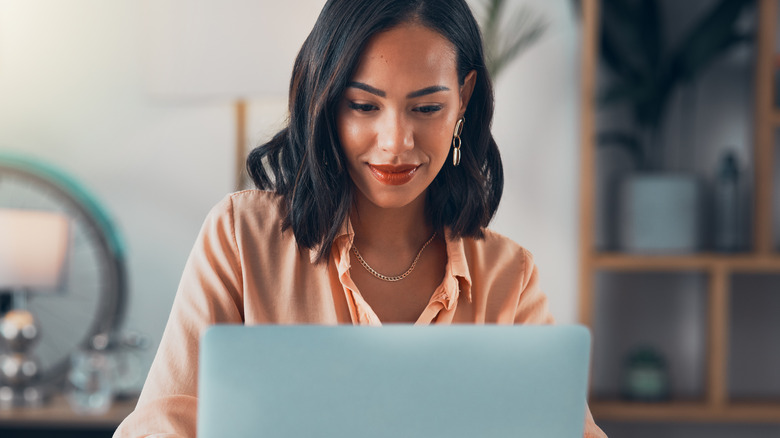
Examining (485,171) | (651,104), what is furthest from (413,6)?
(651,104)

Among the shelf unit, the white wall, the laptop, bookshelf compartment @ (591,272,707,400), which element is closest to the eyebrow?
the laptop

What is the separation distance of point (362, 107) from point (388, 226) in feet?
0.68

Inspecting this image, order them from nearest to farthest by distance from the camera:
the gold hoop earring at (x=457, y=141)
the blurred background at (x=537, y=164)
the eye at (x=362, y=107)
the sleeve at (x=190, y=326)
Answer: the sleeve at (x=190, y=326) → the eye at (x=362, y=107) → the gold hoop earring at (x=457, y=141) → the blurred background at (x=537, y=164)

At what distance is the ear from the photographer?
1.07m

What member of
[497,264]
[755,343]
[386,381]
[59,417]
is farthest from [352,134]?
[755,343]

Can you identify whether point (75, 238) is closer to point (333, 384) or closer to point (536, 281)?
point (536, 281)

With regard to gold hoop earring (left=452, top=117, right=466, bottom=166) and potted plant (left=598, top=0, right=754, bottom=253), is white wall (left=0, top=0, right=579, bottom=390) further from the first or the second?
gold hoop earring (left=452, top=117, right=466, bottom=166)

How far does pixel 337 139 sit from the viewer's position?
3.34 ft

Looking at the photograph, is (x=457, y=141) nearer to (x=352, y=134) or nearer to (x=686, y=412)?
(x=352, y=134)

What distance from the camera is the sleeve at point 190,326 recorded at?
866 mm

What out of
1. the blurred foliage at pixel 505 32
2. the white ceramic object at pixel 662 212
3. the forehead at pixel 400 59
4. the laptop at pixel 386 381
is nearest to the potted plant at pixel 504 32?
the blurred foliage at pixel 505 32

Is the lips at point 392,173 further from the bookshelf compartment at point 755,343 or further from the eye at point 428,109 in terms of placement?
the bookshelf compartment at point 755,343

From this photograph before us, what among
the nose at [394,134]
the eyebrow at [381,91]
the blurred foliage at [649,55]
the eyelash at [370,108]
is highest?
the blurred foliage at [649,55]

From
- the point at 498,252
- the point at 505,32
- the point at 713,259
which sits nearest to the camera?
the point at 498,252
